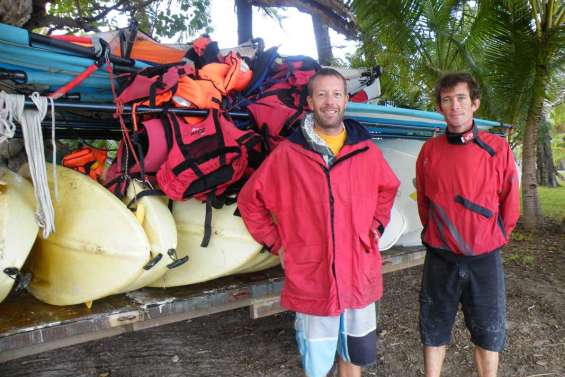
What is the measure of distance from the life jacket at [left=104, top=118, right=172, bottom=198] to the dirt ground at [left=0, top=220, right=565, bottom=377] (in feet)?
4.79

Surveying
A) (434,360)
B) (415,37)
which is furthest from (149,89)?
(415,37)

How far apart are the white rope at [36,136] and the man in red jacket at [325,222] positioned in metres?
0.92

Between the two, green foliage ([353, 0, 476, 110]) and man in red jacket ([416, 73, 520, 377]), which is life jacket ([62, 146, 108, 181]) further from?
green foliage ([353, 0, 476, 110])

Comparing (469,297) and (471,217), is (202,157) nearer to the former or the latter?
(471,217)

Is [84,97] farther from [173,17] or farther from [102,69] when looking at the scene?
[173,17]

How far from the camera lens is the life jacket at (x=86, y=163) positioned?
8.61ft

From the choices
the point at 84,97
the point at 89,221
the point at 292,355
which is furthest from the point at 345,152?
the point at 292,355

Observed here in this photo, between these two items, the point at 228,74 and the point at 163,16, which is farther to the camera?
the point at 163,16

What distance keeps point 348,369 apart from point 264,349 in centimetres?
124

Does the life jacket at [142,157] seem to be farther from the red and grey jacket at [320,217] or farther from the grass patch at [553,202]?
the grass patch at [553,202]

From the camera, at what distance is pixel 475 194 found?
7.69ft

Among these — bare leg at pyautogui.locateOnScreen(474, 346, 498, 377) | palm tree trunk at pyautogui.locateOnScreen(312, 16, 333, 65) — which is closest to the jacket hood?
bare leg at pyautogui.locateOnScreen(474, 346, 498, 377)

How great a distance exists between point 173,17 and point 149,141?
213 inches

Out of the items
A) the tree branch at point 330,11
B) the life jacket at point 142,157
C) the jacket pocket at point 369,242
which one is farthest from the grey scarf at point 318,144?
the tree branch at point 330,11
